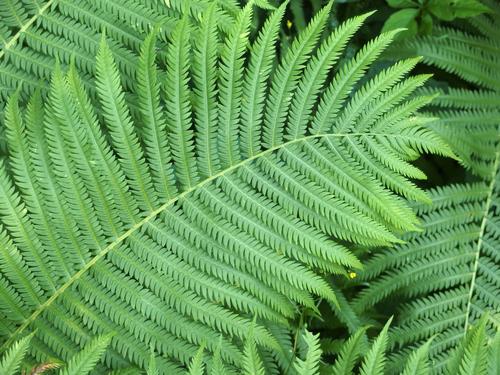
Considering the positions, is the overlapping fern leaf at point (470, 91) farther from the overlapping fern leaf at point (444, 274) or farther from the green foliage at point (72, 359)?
the green foliage at point (72, 359)

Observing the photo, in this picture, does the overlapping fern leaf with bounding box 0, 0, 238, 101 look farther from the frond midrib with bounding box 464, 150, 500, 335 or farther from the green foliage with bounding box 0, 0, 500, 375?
the frond midrib with bounding box 464, 150, 500, 335

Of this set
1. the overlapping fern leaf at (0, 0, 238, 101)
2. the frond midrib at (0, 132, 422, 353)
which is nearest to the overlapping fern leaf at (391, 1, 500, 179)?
the frond midrib at (0, 132, 422, 353)

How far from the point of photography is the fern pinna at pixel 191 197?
1.62 metres

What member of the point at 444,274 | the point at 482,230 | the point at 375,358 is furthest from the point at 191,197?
the point at 482,230

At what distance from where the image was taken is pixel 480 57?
7.47ft

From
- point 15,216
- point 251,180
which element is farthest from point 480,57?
point 15,216

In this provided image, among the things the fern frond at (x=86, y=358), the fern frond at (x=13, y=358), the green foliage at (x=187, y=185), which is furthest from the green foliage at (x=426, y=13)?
the fern frond at (x=13, y=358)

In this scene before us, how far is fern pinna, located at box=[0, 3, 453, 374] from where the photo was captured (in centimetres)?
162

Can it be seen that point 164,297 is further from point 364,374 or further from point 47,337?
point 364,374

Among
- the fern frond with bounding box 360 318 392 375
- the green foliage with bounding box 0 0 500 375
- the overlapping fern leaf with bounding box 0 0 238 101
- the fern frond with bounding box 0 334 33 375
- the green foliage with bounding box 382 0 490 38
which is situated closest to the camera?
the fern frond with bounding box 0 334 33 375

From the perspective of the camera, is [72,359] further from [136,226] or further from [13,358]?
[136,226]

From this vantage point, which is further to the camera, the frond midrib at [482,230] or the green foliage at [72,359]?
the frond midrib at [482,230]

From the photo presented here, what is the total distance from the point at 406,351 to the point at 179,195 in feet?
2.93

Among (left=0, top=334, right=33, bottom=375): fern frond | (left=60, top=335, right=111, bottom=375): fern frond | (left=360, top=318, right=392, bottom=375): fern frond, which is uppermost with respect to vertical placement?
(left=360, top=318, right=392, bottom=375): fern frond
